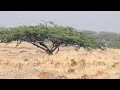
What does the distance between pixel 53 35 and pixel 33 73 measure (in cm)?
1124

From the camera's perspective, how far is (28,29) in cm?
2217

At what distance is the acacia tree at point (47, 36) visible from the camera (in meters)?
22.3

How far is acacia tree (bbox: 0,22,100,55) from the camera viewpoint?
22.3 meters

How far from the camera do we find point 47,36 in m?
22.8
